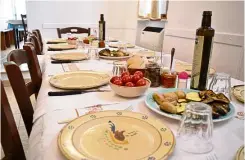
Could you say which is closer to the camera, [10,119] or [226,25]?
[10,119]

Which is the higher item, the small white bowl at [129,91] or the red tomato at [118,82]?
the red tomato at [118,82]

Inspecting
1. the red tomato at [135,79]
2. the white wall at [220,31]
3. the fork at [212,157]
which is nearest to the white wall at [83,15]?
the white wall at [220,31]

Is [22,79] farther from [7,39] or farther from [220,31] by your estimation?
[7,39]

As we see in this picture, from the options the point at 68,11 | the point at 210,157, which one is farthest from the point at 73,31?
the point at 210,157

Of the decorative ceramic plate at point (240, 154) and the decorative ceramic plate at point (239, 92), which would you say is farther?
the decorative ceramic plate at point (239, 92)

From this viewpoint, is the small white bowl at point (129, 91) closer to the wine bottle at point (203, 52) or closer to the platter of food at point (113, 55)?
the wine bottle at point (203, 52)

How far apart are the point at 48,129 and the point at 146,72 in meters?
0.51

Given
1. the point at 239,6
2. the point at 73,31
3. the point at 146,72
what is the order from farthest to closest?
the point at 73,31
the point at 239,6
the point at 146,72

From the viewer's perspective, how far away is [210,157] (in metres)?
0.50

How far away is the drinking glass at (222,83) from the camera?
0.88m

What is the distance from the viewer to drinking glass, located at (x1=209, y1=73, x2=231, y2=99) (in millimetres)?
880

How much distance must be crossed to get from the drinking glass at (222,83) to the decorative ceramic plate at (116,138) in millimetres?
416

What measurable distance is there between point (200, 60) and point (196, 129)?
382 mm

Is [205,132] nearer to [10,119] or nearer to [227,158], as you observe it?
[227,158]
